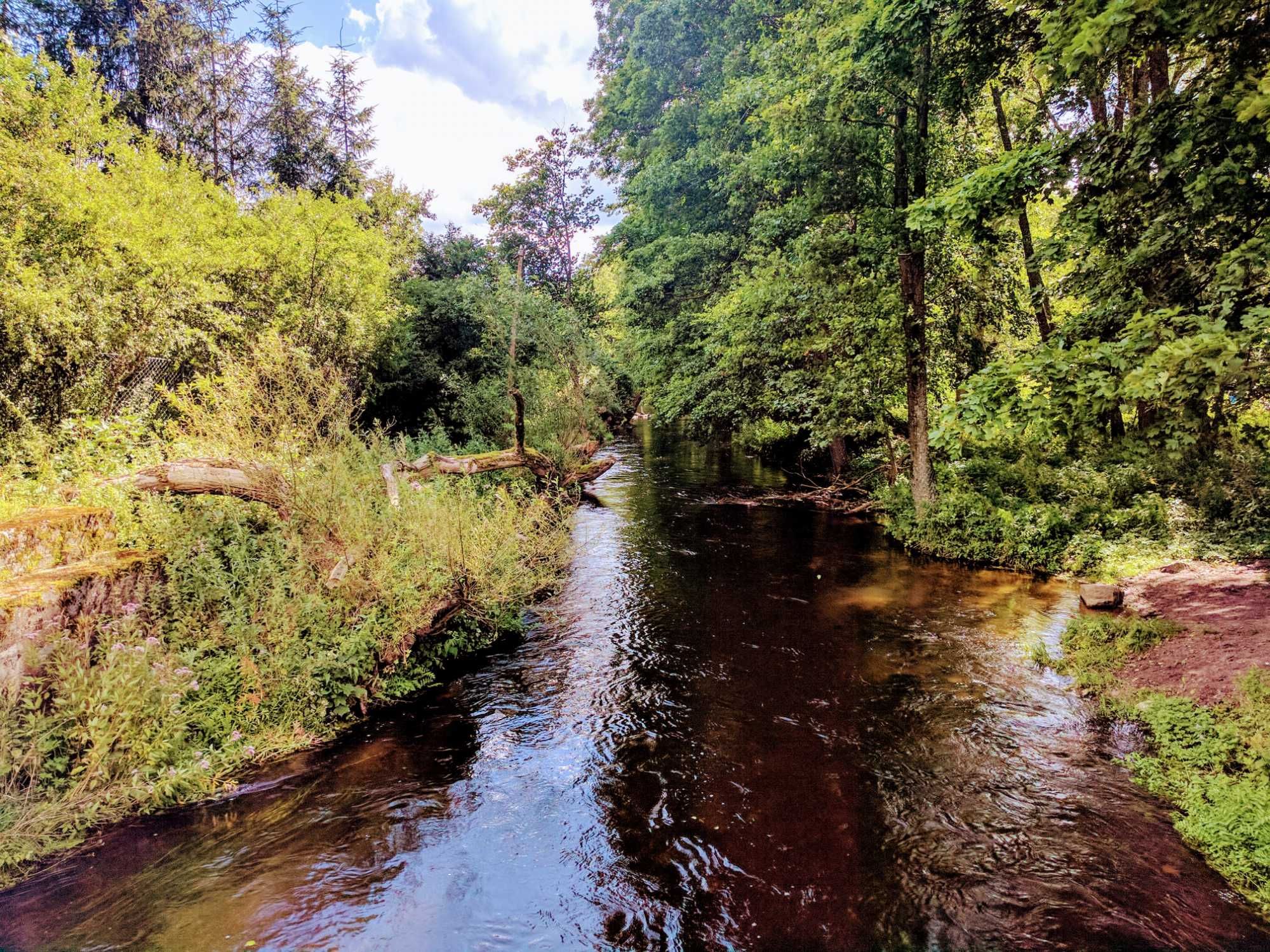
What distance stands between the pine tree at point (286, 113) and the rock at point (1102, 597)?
32.1 meters

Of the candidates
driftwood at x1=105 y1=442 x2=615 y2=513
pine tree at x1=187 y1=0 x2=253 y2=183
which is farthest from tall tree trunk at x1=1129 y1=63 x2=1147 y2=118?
pine tree at x1=187 y1=0 x2=253 y2=183

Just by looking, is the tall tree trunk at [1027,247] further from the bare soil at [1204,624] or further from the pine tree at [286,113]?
the pine tree at [286,113]

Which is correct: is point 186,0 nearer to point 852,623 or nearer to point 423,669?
point 423,669

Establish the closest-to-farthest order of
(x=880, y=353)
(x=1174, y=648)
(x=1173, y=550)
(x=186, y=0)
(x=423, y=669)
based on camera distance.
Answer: (x=1174, y=648)
(x=423, y=669)
(x=1173, y=550)
(x=880, y=353)
(x=186, y=0)

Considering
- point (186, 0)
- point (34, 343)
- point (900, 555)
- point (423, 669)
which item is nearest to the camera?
point (423, 669)

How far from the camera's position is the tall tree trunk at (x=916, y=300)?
1076cm

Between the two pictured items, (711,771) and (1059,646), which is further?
(1059,646)

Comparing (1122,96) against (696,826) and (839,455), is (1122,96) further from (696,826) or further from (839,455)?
(696,826)

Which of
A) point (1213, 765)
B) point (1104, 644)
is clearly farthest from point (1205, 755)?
point (1104, 644)

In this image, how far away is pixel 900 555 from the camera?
1112cm

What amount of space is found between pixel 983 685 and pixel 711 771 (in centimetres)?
353

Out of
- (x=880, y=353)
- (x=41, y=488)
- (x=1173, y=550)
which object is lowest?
(x=1173, y=550)

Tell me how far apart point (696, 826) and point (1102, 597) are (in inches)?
272

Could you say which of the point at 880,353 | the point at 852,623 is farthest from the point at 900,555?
the point at 880,353
